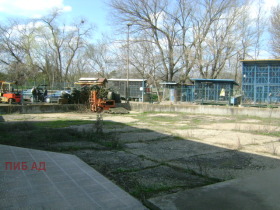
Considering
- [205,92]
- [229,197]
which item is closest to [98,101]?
[205,92]

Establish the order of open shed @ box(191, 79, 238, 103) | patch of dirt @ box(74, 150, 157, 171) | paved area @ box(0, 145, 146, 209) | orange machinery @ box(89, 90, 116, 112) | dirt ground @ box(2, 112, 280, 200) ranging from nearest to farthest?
paved area @ box(0, 145, 146, 209) → dirt ground @ box(2, 112, 280, 200) → patch of dirt @ box(74, 150, 157, 171) → orange machinery @ box(89, 90, 116, 112) → open shed @ box(191, 79, 238, 103)

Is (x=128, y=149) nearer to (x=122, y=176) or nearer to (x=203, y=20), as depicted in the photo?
(x=122, y=176)

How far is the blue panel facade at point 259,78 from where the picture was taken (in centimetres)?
2045

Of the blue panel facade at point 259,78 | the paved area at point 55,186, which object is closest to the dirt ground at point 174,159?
the paved area at point 55,186

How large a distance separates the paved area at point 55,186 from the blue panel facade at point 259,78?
1764 cm

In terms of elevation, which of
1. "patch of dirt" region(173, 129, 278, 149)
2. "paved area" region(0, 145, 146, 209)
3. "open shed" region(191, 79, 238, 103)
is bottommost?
"paved area" region(0, 145, 146, 209)

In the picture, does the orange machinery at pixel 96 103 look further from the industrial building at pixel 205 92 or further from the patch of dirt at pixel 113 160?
the patch of dirt at pixel 113 160

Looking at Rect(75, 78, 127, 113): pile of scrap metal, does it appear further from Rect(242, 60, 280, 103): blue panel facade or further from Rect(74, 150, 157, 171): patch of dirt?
Rect(74, 150, 157, 171): patch of dirt

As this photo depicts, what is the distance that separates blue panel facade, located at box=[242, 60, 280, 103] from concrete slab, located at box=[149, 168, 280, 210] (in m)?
17.1

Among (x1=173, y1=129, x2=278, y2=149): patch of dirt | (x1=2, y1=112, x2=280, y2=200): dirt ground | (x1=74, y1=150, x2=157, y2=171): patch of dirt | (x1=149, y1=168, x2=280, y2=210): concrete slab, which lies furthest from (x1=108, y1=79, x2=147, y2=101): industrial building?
(x1=149, y1=168, x2=280, y2=210): concrete slab

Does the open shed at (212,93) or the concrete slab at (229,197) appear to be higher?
the open shed at (212,93)

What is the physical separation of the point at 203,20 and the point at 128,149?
2644 centimetres

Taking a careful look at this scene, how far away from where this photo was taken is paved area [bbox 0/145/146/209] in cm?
344

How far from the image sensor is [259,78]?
2314 centimetres
